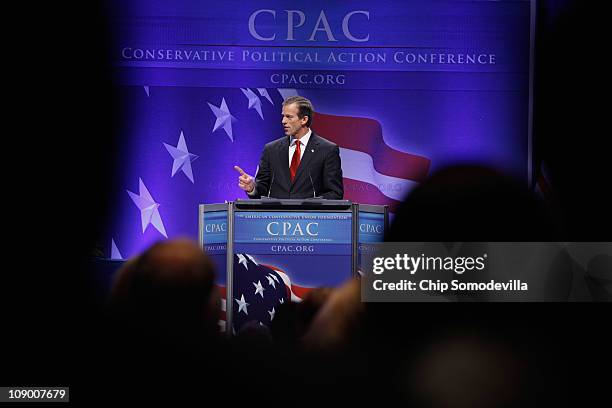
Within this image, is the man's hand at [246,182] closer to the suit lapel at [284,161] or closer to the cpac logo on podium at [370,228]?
the suit lapel at [284,161]

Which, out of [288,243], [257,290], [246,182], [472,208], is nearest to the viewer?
[472,208]

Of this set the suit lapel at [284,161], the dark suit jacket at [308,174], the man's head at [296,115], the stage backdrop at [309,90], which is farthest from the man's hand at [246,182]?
the stage backdrop at [309,90]

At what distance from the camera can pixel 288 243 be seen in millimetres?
4375

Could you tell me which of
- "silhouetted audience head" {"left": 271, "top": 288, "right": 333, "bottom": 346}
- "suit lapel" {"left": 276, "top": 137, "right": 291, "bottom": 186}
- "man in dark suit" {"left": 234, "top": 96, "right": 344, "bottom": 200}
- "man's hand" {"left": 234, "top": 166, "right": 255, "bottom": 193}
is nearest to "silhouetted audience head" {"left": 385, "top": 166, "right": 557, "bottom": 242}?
"silhouetted audience head" {"left": 271, "top": 288, "right": 333, "bottom": 346}

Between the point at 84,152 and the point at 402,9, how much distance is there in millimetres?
2816

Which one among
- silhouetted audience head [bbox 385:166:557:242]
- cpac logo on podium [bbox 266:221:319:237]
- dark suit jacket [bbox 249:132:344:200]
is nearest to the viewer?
silhouetted audience head [bbox 385:166:557:242]

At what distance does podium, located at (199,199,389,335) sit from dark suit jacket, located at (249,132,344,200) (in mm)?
741

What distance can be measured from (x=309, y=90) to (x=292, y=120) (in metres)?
2.07

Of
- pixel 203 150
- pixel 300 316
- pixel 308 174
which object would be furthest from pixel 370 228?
pixel 203 150

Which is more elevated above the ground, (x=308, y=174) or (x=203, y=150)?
(x=203, y=150)

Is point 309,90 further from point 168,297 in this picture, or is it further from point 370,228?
point 168,297

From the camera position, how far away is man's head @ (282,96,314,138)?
5245 millimetres

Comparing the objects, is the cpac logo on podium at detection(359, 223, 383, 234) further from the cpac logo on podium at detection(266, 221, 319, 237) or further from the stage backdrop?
the stage backdrop

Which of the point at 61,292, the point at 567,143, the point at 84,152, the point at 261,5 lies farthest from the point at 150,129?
the point at 61,292
